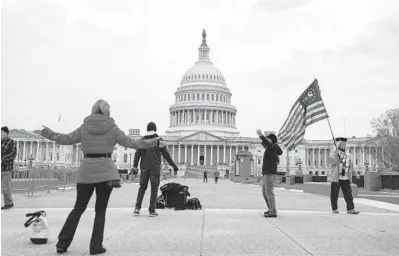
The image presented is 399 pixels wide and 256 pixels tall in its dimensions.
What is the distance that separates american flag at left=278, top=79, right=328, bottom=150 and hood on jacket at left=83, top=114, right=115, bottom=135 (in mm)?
11682

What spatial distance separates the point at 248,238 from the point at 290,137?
13.5 metres

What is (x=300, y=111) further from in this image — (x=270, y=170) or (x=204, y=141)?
(x=204, y=141)

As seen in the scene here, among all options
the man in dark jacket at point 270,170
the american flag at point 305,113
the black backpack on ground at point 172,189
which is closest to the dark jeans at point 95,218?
the man in dark jacket at point 270,170

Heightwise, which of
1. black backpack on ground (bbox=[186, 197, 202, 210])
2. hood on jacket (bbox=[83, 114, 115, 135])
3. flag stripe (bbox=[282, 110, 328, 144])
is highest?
flag stripe (bbox=[282, 110, 328, 144])

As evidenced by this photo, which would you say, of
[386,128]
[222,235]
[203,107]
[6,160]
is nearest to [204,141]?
[203,107]

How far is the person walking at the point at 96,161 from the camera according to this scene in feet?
21.5

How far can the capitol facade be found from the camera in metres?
134

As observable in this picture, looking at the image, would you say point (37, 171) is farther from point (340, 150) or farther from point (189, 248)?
point (189, 248)

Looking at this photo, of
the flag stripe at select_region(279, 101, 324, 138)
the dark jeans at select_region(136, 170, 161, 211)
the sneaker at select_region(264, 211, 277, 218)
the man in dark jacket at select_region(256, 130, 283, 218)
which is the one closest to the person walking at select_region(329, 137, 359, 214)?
the man in dark jacket at select_region(256, 130, 283, 218)

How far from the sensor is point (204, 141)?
13375 cm

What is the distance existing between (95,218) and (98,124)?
1.33 metres

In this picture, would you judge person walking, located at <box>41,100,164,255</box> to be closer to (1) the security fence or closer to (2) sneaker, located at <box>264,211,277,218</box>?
(2) sneaker, located at <box>264,211,277,218</box>

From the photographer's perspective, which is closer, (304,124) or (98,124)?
(98,124)

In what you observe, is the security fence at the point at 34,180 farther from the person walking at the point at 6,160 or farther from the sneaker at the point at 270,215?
the sneaker at the point at 270,215
